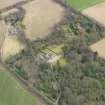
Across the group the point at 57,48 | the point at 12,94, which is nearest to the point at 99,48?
the point at 57,48

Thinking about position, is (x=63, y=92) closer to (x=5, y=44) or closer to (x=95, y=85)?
(x=95, y=85)

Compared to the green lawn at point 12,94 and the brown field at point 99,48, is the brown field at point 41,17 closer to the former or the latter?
the brown field at point 99,48

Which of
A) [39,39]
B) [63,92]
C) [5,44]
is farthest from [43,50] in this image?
[63,92]

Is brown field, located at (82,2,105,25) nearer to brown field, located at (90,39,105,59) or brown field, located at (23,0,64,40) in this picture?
brown field, located at (23,0,64,40)

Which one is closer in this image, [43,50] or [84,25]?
[43,50]

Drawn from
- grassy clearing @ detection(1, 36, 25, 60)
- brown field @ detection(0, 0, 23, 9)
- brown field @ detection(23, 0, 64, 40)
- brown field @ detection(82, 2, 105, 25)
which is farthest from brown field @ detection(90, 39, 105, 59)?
brown field @ detection(0, 0, 23, 9)

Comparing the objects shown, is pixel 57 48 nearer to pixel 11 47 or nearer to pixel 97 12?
pixel 11 47
